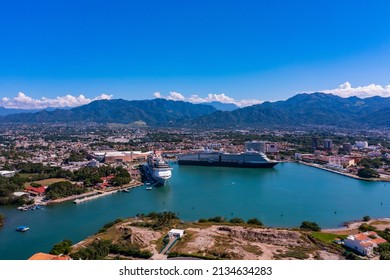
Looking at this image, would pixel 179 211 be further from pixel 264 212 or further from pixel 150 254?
pixel 150 254

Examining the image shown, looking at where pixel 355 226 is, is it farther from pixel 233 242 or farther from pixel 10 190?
pixel 10 190

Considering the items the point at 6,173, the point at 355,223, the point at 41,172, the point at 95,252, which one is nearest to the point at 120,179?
the point at 41,172

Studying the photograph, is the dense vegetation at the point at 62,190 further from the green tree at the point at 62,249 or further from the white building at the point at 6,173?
the green tree at the point at 62,249

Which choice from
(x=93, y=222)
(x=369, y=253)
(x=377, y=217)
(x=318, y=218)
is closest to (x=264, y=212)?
(x=318, y=218)

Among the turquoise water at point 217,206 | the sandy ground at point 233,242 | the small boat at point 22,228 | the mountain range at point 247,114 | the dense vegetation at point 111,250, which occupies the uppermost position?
the mountain range at point 247,114

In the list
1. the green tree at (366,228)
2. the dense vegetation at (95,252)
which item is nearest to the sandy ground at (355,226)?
the green tree at (366,228)

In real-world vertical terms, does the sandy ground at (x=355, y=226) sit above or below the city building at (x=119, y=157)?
below

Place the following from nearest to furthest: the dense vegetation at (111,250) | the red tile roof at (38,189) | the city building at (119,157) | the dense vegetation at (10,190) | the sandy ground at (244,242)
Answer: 1. the dense vegetation at (111,250)
2. the sandy ground at (244,242)
3. the dense vegetation at (10,190)
4. the red tile roof at (38,189)
5. the city building at (119,157)

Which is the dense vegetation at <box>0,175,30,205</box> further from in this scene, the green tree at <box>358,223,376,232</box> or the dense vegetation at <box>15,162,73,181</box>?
the green tree at <box>358,223,376,232</box>
